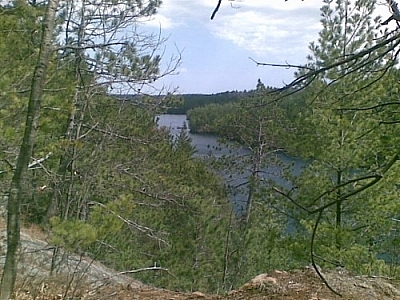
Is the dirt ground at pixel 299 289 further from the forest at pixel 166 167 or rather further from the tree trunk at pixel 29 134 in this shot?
the tree trunk at pixel 29 134

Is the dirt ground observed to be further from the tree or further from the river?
the river

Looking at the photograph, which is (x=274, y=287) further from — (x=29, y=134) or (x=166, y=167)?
(x=166, y=167)

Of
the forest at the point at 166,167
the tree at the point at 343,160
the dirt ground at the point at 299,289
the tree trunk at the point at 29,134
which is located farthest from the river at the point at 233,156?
the tree trunk at the point at 29,134

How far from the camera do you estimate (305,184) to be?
8.95 meters

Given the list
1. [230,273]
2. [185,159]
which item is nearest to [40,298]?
[185,159]

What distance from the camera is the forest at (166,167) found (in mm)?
4551

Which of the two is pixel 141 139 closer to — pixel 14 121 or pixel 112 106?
pixel 112 106

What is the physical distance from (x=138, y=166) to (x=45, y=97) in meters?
6.35

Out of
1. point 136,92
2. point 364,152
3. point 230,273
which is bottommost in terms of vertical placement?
point 230,273

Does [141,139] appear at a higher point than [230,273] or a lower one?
higher

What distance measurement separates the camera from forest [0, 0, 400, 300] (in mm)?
4551

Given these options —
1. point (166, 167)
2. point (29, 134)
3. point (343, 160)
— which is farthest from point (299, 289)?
point (166, 167)

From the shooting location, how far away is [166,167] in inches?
453

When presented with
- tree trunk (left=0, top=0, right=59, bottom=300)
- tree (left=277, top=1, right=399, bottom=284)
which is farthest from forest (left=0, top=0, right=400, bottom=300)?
tree trunk (left=0, top=0, right=59, bottom=300)
